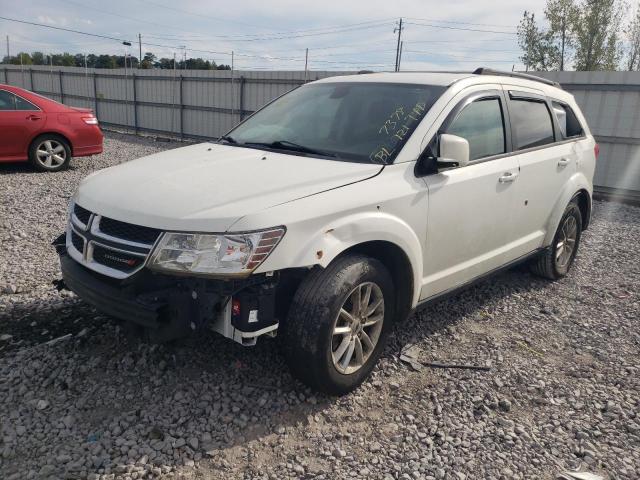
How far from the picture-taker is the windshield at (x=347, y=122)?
3.40 meters

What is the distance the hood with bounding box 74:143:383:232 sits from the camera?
2.62m

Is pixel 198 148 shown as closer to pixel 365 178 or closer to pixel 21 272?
pixel 365 178

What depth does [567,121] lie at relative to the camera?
5.12 meters

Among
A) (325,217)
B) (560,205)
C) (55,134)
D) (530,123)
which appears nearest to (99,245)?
(325,217)

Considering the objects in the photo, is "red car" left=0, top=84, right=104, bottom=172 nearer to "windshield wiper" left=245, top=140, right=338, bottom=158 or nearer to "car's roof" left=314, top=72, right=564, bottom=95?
"car's roof" left=314, top=72, right=564, bottom=95

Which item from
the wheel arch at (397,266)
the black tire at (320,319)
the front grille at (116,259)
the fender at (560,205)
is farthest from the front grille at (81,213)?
the fender at (560,205)

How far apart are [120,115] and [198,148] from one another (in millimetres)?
16735

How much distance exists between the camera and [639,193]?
973 cm

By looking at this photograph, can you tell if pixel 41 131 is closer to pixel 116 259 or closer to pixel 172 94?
pixel 116 259

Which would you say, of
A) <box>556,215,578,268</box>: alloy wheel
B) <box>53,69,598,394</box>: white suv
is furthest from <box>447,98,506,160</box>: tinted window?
<box>556,215,578,268</box>: alloy wheel

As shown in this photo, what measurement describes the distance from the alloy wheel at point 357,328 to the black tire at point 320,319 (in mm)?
61

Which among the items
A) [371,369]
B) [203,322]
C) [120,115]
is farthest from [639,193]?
[120,115]

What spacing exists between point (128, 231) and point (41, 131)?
311 inches

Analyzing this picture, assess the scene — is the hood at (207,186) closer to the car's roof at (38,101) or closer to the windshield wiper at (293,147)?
the windshield wiper at (293,147)
